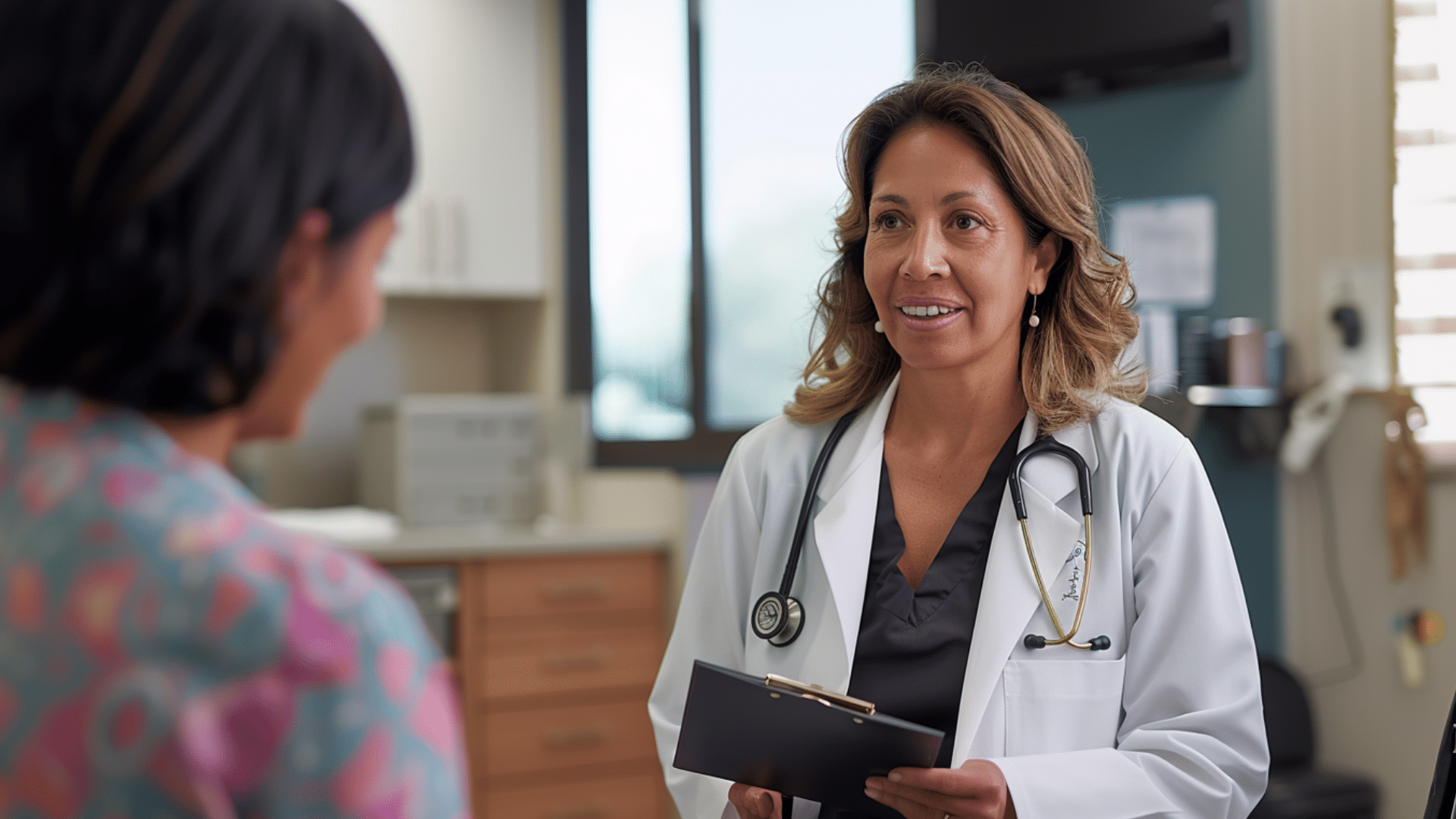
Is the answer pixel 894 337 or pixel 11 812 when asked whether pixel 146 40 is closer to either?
pixel 11 812

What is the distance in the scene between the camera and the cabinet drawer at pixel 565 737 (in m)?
3.15

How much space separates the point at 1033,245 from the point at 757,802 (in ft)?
2.41

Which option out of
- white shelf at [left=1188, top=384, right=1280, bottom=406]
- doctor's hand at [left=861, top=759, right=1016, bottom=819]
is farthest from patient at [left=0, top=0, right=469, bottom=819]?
white shelf at [left=1188, top=384, right=1280, bottom=406]

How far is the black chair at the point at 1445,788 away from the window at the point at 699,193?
8.02 ft

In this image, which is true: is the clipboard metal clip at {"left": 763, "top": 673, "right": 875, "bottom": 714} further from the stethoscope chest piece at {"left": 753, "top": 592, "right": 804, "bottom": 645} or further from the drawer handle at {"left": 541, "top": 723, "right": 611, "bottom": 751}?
the drawer handle at {"left": 541, "top": 723, "right": 611, "bottom": 751}

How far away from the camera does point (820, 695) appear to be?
119 centimetres

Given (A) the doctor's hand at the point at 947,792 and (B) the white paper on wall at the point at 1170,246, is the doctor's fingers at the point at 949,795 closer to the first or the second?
(A) the doctor's hand at the point at 947,792

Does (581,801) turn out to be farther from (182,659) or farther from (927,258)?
(182,659)

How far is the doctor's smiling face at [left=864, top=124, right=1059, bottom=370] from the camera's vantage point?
58.2 inches

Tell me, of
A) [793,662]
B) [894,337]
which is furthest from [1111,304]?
[793,662]

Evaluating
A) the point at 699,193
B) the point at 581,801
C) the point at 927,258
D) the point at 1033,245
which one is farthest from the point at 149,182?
the point at 699,193

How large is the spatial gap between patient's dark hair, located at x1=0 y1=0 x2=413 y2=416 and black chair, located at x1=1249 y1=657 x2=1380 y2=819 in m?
2.38

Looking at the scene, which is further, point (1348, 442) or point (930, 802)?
point (1348, 442)

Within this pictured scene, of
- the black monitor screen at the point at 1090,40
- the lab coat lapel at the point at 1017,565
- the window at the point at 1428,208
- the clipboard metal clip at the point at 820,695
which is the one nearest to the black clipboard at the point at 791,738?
the clipboard metal clip at the point at 820,695
